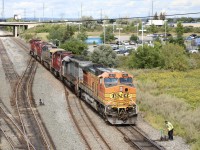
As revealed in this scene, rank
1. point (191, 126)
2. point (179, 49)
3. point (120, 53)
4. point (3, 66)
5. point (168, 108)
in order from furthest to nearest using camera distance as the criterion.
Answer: point (120, 53)
point (179, 49)
point (3, 66)
point (168, 108)
point (191, 126)

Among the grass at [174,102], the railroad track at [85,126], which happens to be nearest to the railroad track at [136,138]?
the railroad track at [85,126]

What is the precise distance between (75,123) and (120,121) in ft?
8.83

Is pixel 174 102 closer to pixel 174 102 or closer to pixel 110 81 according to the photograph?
pixel 174 102

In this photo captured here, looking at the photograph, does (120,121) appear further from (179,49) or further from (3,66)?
(179,49)

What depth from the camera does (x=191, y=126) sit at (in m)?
21.9

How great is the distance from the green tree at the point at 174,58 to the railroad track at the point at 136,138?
33114 mm

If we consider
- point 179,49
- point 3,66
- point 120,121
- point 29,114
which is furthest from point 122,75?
point 179,49

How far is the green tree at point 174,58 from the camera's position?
2135 inches

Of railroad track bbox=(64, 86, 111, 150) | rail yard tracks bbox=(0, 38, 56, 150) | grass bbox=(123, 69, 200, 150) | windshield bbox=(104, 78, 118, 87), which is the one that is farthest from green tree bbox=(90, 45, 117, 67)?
windshield bbox=(104, 78, 118, 87)

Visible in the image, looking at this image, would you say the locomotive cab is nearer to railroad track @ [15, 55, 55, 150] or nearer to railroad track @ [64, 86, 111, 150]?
railroad track @ [64, 86, 111, 150]

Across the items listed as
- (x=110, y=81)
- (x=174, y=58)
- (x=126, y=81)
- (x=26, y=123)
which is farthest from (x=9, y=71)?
(x=126, y=81)

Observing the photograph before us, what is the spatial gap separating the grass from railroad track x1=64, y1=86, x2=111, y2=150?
383 cm

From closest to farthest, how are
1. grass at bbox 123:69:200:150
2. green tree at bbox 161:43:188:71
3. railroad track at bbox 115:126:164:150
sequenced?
1. railroad track at bbox 115:126:164:150
2. grass at bbox 123:69:200:150
3. green tree at bbox 161:43:188:71

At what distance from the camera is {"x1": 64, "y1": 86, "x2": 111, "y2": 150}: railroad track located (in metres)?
19.1
